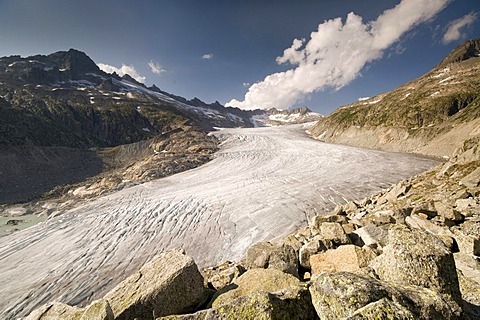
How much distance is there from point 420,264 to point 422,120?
133ft

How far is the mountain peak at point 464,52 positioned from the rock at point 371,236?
88225mm

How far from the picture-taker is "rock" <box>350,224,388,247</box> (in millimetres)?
5808

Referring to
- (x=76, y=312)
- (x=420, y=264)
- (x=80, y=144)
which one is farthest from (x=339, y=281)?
(x=80, y=144)

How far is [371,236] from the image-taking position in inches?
239

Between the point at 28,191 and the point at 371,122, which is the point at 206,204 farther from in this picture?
the point at 371,122

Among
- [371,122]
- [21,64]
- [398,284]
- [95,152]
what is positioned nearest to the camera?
[398,284]

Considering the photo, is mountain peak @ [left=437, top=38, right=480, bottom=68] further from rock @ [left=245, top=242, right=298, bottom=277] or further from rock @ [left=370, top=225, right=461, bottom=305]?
rock @ [left=370, top=225, right=461, bottom=305]

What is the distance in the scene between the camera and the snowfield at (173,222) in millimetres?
11313

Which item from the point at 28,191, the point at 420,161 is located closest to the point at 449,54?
the point at 420,161

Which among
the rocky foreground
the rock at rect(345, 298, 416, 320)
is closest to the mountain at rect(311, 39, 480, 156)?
the rocky foreground

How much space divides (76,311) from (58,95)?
120 m

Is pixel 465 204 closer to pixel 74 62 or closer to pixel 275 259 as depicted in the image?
pixel 275 259

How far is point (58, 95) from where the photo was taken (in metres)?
97.2

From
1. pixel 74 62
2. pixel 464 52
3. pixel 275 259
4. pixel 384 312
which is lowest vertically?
pixel 275 259
